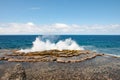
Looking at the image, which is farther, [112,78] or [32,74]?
[32,74]

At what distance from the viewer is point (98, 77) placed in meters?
30.1

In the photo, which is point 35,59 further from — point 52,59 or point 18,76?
point 18,76

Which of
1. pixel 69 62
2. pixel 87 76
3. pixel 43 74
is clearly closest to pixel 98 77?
pixel 87 76

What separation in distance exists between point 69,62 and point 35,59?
8676 mm

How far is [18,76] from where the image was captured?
60.2ft

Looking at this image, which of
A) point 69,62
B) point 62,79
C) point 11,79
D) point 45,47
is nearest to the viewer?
point 11,79

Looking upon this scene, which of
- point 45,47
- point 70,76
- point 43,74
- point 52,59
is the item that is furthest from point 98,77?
point 45,47

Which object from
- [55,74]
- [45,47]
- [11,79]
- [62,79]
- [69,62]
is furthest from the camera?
[45,47]

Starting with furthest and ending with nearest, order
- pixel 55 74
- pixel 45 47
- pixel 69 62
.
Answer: pixel 45 47 → pixel 69 62 → pixel 55 74

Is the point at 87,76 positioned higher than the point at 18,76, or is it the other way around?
the point at 18,76

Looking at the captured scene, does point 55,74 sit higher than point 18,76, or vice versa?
point 18,76

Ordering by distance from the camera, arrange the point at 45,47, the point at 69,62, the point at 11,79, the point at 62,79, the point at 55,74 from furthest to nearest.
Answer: the point at 45,47, the point at 69,62, the point at 55,74, the point at 62,79, the point at 11,79

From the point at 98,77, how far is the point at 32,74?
10.8 metres

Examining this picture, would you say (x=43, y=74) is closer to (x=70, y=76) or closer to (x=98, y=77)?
(x=70, y=76)
